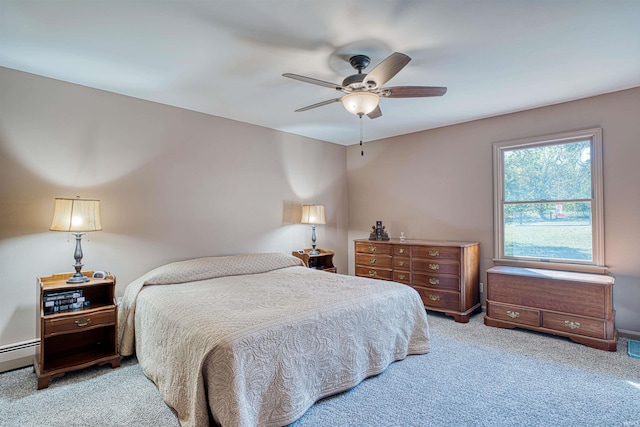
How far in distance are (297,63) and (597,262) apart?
3588mm

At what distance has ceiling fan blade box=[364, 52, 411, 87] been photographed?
193cm

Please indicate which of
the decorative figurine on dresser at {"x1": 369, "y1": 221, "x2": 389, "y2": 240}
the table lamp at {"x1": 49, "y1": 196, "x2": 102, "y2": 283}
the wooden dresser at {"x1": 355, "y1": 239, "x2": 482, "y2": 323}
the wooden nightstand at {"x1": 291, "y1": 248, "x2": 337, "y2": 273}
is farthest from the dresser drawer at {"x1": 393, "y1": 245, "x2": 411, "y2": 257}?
the table lamp at {"x1": 49, "y1": 196, "x2": 102, "y2": 283}

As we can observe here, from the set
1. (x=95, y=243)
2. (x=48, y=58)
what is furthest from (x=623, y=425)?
(x=48, y=58)

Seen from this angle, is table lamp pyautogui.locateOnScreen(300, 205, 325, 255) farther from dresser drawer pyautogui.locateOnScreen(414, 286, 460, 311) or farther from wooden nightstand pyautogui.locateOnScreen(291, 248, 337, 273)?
dresser drawer pyautogui.locateOnScreen(414, 286, 460, 311)

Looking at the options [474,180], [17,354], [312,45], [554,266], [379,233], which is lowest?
[17,354]

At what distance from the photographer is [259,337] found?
5.88 feet

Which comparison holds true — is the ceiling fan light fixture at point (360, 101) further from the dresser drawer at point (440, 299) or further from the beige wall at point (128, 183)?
the dresser drawer at point (440, 299)

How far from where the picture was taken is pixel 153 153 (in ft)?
11.0

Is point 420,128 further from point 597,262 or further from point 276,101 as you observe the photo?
point 597,262

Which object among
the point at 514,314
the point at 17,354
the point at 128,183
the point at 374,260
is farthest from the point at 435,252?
the point at 17,354

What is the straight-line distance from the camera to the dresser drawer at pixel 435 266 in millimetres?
3721

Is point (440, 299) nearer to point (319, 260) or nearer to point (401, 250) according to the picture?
point (401, 250)

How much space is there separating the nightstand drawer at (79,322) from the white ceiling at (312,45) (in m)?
2.00

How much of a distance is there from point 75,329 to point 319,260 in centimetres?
299
